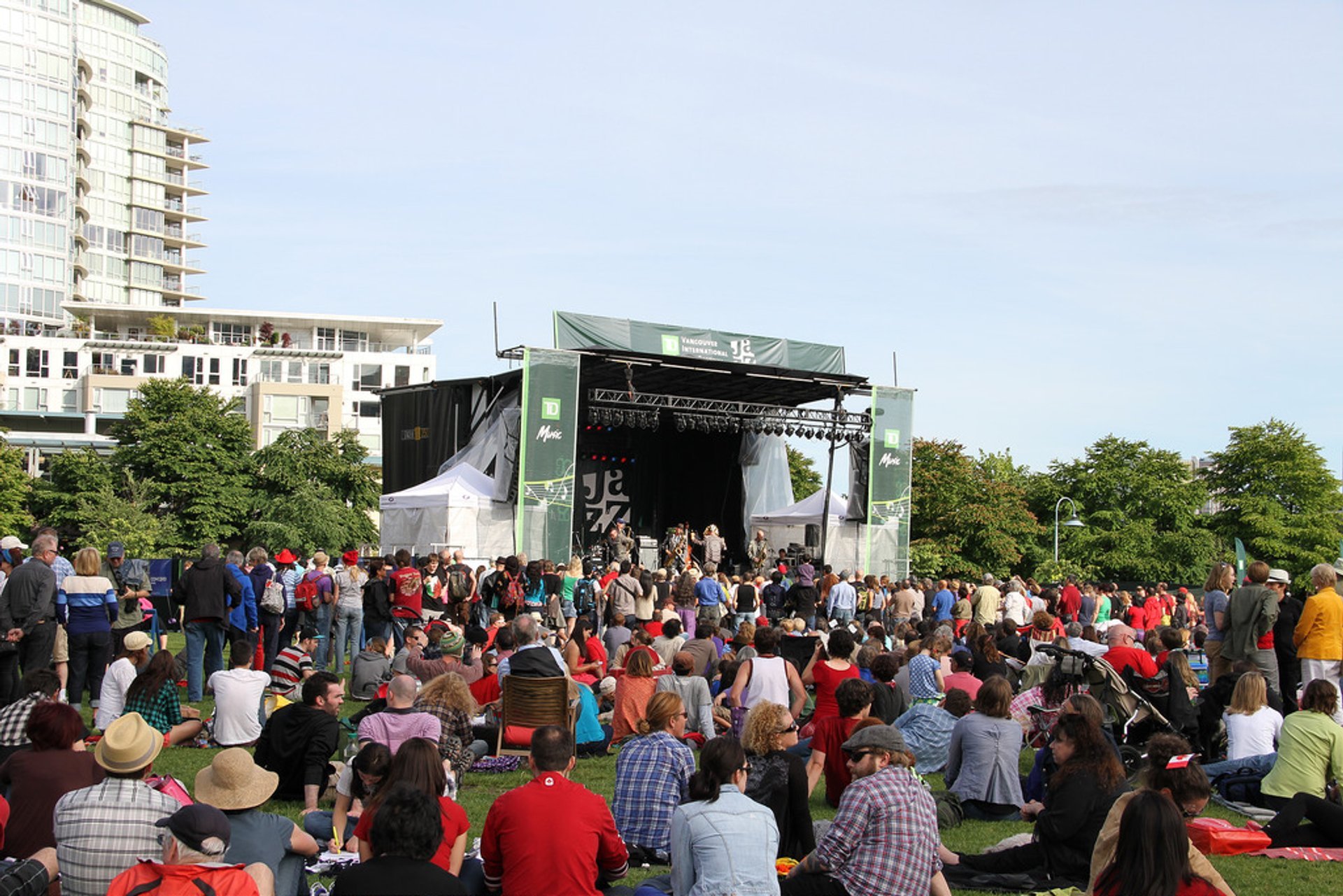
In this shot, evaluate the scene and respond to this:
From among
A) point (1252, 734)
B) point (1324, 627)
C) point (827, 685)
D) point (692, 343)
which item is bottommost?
point (1252, 734)

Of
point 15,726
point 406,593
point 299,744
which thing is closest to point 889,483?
point 406,593

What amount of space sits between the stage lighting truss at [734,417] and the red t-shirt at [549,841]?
20.3 meters

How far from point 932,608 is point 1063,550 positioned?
31.1m

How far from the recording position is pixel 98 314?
74812mm

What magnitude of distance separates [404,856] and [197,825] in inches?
24.0

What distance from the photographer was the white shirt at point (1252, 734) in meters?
8.30

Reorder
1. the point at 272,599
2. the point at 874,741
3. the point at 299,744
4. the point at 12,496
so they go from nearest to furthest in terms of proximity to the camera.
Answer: the point at 874,741, the point at 299,744, the point at 272,599, the point at 12,496

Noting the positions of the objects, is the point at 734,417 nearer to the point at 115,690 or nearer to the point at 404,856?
the point at 115,690

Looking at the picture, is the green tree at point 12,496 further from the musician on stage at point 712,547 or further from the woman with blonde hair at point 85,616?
the woman with blonde hair at point 85,616

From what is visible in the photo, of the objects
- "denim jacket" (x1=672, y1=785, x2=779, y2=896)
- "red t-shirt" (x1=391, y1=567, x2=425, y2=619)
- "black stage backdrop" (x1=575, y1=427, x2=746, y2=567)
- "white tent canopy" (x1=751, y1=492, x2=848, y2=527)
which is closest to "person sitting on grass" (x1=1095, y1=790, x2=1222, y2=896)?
"denim jacket" (x1=672, y1=785, x2=779, y2=896)

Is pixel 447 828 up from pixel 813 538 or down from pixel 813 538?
up

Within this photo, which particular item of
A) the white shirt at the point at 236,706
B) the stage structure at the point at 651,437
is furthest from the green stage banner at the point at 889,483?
the white shirt at the point at 236,706

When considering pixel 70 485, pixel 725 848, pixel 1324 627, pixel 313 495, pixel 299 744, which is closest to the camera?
pixel 725 848

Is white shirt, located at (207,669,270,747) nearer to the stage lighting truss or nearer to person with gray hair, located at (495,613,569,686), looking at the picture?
person with gray hair, located at (495,613,569,686)
